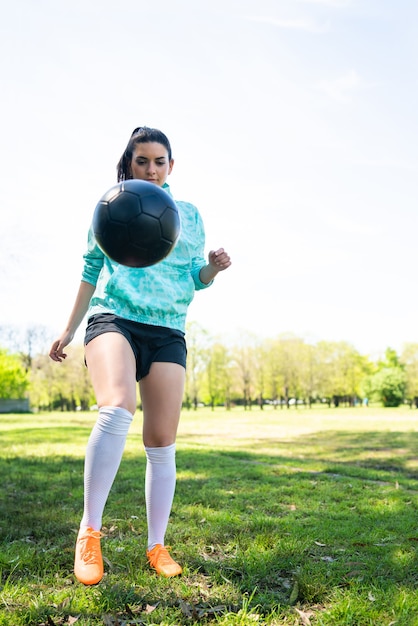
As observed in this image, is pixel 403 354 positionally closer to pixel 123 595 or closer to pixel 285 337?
pixel 285 337

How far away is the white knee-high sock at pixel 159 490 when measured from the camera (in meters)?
3.22

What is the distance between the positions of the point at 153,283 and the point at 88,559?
154 cm

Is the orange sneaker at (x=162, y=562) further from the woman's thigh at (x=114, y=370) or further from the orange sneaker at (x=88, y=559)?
the woman's thigh at (x=114, y=370)

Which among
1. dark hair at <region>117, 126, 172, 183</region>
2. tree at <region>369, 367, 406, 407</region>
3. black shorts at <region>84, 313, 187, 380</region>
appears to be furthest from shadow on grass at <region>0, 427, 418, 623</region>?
tree at <region>369, 367, 406, 407</region>

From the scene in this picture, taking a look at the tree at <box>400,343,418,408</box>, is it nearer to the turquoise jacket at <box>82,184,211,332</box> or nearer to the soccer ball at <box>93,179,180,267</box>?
the turquoise jacket at <box>82,184,211,332</box>

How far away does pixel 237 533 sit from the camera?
13.1 feet

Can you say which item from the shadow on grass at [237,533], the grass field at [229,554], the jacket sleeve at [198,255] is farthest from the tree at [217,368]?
the jacket sleeve at [198,255]

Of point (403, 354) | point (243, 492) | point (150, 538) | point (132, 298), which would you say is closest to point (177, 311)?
point (132, 298)

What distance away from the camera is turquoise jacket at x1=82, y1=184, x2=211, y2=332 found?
3166 millimetres

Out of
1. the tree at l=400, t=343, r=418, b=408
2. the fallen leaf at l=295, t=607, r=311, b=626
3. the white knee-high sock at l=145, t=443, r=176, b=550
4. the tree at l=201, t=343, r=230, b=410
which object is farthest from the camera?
the tree at l=201, t=343, r=230, b=410

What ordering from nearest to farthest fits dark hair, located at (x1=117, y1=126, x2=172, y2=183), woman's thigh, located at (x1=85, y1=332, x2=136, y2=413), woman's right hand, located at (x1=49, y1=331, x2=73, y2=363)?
1. woman's thigh, located at (x1=85, y1=332, x2=136, y2=413)
2. dark hair, located at (x1=117, y1=126, x2=172, y2=183)
3. woman's right hand, located at (x1=49, y1=331, x2=73, y2=363)

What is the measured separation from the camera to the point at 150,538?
3.25m

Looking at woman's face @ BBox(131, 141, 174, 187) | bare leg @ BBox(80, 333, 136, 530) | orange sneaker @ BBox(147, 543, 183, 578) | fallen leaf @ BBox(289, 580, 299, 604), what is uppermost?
woman's face @ BBox(131, 141, 174, 187)

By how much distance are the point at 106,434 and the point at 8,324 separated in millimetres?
60363
